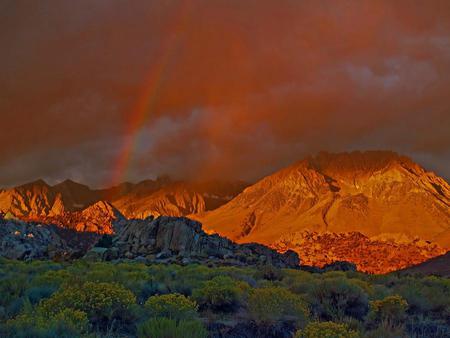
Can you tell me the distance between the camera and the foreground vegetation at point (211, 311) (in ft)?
34.6

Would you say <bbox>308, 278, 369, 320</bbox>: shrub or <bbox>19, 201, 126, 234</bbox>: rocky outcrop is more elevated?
<bbox>19, 201, 126, 234</bbox>: rocky outcrop

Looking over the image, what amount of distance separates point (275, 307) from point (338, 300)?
4.27 meters

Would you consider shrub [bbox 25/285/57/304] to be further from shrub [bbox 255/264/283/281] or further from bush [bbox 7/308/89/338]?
shrub [bbox 255/264/283/281]

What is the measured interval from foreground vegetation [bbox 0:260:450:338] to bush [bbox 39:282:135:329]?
0.03 m

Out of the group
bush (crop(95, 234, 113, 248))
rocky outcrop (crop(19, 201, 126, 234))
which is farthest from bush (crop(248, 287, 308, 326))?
rocky outcrop (crop(19, 201, 126, 234))

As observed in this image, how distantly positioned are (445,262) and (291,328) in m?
94.4

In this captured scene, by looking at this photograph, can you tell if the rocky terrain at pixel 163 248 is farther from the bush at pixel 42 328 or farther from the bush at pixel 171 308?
the bush at pixel 42 328

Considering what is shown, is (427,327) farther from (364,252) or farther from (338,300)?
(364,252)

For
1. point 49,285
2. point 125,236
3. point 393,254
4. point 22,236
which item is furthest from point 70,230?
point 49,285

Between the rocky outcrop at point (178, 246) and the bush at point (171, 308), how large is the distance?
1557 inches

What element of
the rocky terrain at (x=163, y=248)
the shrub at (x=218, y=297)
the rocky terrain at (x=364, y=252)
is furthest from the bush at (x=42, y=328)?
the rocky terrain at (x=364, y=252)

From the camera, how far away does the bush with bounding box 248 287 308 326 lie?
13977mm

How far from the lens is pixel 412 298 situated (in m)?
19.4

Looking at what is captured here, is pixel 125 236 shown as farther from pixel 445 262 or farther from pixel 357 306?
pixel 445 262
